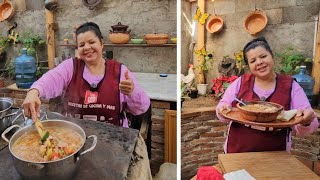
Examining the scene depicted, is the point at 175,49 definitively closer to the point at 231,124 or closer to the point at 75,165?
the point at 231,124

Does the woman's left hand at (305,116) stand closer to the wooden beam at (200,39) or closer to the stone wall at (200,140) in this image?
the stone wall at (200,140)

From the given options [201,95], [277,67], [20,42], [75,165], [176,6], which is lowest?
[75,165]

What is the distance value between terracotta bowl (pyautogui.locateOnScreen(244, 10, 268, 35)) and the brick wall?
1.39 ft

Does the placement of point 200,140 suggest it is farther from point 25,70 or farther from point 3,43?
point 3,43

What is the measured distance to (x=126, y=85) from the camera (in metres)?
1.10

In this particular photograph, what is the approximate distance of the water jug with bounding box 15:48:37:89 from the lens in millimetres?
1076

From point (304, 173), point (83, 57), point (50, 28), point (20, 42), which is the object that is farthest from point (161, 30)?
point (304, 173)

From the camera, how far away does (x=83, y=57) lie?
107 centimetres

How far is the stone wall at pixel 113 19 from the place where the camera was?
1078 millimetres

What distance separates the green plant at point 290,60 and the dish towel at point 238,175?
15.5 inches

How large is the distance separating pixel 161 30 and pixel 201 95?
31 cm

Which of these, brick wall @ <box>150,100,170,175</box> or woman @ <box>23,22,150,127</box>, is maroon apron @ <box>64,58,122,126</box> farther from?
brick wall @ <box>150,100,170,175</box>

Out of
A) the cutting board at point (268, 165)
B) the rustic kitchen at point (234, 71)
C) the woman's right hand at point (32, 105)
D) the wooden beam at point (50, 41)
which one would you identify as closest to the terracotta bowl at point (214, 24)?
the rustic kitchen at point (234, 71)

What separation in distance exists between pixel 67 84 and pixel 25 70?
0.55 feet
